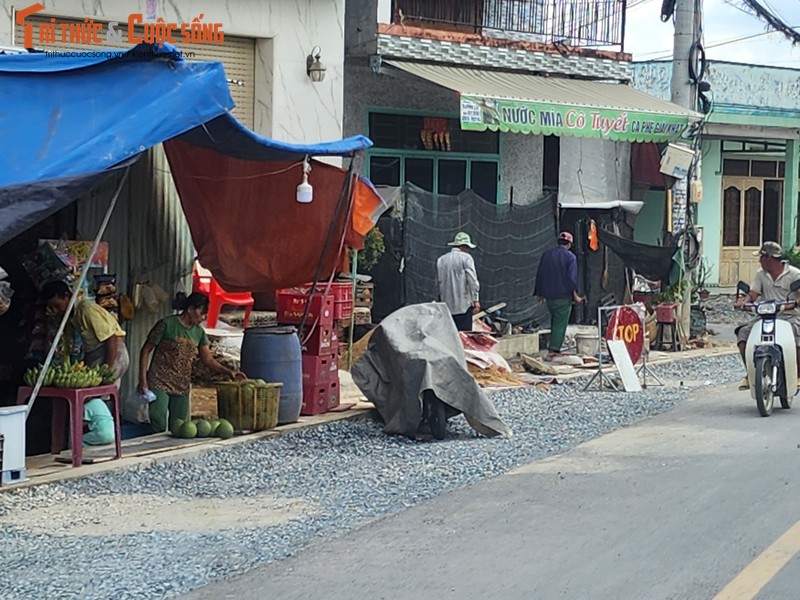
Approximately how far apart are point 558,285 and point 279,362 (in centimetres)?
685

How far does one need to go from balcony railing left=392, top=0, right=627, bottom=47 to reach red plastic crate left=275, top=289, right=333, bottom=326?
25.9 feet

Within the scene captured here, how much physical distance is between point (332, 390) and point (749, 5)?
1731cm

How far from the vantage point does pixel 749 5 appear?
992 inches

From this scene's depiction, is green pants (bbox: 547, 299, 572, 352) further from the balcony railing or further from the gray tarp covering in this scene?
the gray tarp covering

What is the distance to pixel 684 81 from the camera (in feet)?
60.2

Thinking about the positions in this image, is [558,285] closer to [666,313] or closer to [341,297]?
[666,313]

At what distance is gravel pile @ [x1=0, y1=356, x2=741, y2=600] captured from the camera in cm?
642

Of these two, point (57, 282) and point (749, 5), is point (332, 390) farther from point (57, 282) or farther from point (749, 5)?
point (749, 5)

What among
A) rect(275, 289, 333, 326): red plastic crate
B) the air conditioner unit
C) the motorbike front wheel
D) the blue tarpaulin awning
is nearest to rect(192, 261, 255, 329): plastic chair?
rect(275, 289, 333, 326): red plastic crate

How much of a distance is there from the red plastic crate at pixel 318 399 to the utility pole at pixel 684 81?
8.13 meters

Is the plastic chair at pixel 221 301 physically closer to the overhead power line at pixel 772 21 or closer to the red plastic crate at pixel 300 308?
the red plastic crate at pixel 300 308

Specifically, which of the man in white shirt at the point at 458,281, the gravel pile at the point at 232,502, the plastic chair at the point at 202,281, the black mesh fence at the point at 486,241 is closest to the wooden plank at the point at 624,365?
the gravel pile at the point at 232,502

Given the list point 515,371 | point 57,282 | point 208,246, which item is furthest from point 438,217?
point 57,282

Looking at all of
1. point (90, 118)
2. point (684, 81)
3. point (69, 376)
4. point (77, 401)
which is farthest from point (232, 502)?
point (684, 81)
